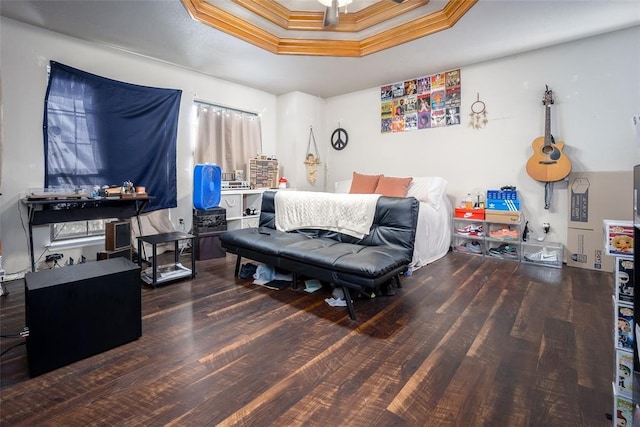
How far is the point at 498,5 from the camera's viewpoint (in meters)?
2.74

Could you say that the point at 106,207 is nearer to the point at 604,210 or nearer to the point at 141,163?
the point at 141,163

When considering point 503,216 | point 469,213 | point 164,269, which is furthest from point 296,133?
point 503,216

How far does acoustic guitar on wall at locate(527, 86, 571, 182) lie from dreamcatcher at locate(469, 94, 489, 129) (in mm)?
656

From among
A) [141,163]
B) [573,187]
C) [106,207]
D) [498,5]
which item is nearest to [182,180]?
[141,163]

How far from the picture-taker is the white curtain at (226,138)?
176 inches

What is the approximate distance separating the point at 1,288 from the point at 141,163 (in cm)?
184

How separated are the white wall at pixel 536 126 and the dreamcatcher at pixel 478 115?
5 centimetres

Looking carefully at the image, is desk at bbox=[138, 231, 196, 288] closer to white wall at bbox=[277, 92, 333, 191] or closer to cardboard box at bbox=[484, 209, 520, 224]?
white wall at bbox=[277, 92, 333, 191]

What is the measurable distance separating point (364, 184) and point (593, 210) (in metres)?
2.67

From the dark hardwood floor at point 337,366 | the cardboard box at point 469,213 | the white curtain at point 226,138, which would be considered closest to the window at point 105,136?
the white curtain at point 226,138

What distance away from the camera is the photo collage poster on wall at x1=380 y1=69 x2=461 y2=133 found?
14.2 ft

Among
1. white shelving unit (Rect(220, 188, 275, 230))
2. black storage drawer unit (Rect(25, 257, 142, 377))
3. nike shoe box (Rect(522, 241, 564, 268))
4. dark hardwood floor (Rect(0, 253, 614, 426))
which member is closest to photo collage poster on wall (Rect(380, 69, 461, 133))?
nike shoe box (Rect(522, 241, 564, 268))

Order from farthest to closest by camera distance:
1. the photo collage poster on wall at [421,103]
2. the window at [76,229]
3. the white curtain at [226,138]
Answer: the white curtain at [226,138] < the photo collage poster on wall at [421,103] < the window at [76,229]

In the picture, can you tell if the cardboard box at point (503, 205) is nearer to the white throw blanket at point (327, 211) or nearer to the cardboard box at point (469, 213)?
the cardboard box at point (469, 213)
